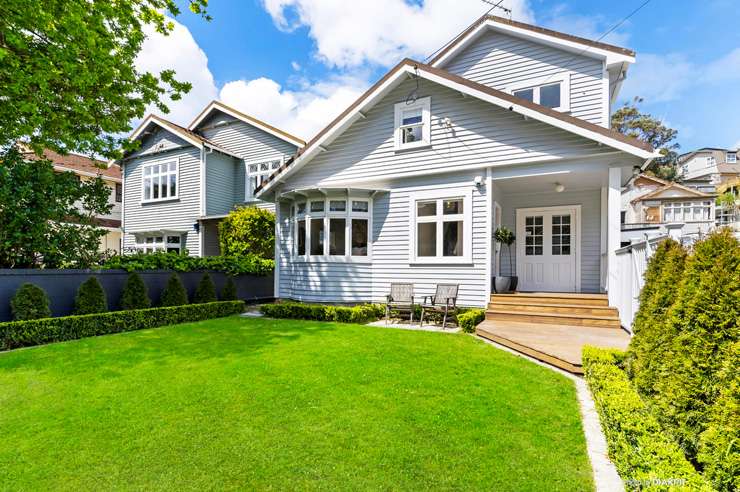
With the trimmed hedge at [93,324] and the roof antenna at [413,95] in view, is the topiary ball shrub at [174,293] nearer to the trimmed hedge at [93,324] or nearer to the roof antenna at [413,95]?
the trimmed hedge at [93,324]

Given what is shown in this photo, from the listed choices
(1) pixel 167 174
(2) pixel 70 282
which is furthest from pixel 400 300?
(1) pixel 167 174

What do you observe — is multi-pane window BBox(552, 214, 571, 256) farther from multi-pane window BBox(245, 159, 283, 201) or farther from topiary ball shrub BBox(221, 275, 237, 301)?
multi-pane window BBox(245, 159, 283, 201)

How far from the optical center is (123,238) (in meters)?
18.1

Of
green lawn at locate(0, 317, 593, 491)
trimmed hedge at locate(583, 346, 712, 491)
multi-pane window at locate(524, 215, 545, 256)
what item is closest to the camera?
trimmed hedge at locate(583, 346, 712, 491)

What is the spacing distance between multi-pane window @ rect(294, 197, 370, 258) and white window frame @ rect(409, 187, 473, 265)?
1352 millimetres

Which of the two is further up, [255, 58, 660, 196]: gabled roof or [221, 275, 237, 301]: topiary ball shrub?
[255, 58, 660, 196]: gabled roof

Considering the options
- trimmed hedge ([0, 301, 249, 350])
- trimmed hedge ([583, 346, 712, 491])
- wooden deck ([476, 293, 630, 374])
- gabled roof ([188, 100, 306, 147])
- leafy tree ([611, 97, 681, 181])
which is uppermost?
leafy tree ([611, 97, 681, 181])

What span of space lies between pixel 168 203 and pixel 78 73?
8.85 metres

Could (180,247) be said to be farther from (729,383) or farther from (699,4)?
(699,4)

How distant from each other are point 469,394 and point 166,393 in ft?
11.5

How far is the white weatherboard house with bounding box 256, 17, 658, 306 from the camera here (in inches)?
341

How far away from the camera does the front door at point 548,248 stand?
398 inches

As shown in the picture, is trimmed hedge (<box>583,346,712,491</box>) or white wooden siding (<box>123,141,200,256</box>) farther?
white wooden siding (<box>123,141,200,256</box>)

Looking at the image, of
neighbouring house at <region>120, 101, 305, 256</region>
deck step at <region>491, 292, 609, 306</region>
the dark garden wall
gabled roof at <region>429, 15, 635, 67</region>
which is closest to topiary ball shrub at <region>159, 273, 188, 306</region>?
the dark garden wall
